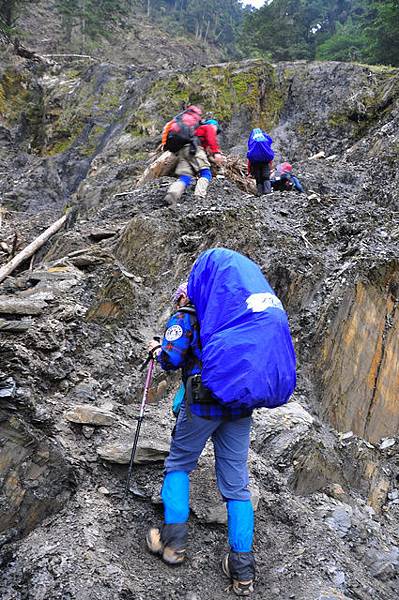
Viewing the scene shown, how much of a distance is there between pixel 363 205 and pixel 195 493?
7377 mm

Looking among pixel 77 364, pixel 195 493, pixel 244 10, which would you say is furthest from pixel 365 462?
pixel 244 10

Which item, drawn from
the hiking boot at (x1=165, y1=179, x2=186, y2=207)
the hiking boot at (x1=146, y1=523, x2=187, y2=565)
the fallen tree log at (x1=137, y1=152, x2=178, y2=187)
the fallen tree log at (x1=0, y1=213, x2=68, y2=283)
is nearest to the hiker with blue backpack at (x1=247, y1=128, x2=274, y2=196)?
the fallen tree log at (x1=137, y1=152, x2=178, y2=187)

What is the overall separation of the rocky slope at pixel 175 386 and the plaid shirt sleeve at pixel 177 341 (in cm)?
108

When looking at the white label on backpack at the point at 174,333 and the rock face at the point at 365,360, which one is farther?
the rock face at the point at 365,360

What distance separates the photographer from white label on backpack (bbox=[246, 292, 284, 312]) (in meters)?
3.08

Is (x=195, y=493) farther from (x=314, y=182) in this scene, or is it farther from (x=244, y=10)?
(x=244, y=10)

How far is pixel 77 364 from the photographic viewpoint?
16.2ft

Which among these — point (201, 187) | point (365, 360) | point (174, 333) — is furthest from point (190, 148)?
point (174, 333)

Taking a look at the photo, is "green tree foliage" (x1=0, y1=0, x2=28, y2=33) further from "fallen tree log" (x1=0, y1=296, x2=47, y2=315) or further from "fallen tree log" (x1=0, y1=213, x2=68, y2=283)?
"fallen tree log" (x1=0, y1=296, x2=47, y2=315)

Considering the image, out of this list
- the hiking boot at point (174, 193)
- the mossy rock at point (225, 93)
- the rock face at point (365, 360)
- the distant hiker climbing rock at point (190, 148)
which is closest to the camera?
the rock face at point (365, 360)

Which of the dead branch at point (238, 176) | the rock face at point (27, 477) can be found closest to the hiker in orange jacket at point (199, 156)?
the dead branch at point (238, 176)

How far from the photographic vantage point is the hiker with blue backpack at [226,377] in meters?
2.98

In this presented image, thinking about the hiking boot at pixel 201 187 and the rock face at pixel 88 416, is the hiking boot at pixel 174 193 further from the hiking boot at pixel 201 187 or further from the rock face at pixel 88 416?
the rock face at pixel 88 416

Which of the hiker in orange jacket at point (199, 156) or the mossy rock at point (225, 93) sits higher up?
the mossy rock at point (225, 93)
